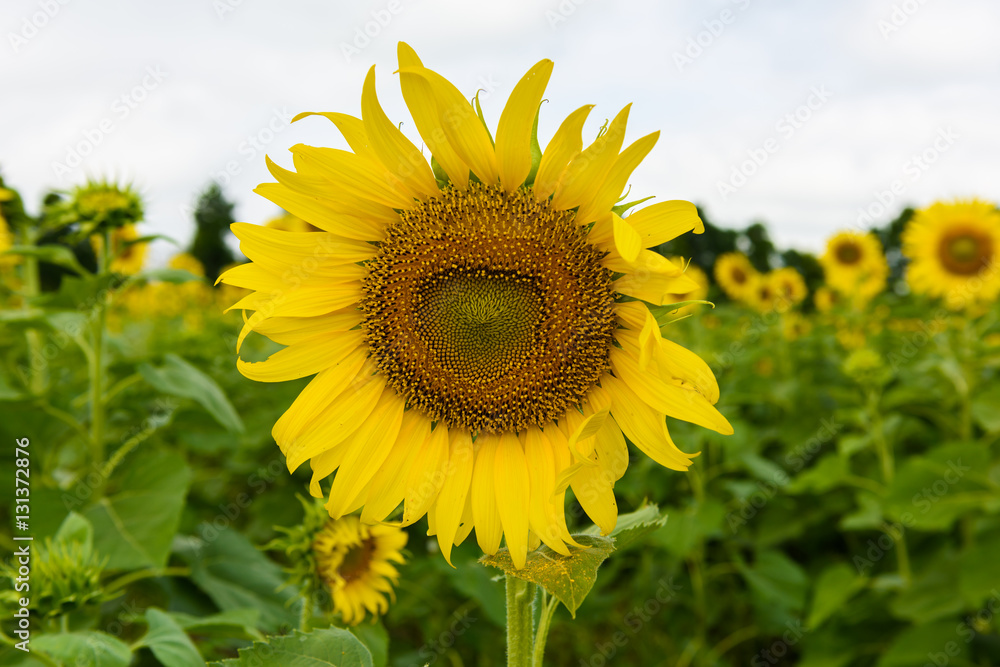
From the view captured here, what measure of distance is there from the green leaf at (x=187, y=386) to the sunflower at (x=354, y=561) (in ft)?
2.95

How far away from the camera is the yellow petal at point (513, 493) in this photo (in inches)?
48.6

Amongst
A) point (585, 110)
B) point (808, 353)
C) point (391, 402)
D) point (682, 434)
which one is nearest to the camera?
point (585, 110)

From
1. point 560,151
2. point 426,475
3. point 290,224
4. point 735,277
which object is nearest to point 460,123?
point 560,151

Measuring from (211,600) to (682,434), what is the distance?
7.57ft

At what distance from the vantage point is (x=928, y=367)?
13.5 ft

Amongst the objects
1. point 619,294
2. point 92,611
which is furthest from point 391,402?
point 92,611

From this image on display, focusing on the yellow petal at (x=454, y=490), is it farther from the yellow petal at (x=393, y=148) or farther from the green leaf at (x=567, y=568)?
the yellow petal at (x=393, y=148)

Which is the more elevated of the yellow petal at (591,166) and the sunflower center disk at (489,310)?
the yellow petal at (591,166)

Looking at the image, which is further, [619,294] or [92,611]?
[92,611]

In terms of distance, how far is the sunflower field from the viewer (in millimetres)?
1233

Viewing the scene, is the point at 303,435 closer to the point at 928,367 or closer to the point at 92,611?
the point at 92,611

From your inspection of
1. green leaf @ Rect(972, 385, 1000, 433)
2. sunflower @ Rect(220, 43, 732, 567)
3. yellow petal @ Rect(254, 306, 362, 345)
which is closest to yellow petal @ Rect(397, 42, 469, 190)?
sunflower @ Rect(220, 43, 732, 567)

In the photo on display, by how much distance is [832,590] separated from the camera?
346 cm

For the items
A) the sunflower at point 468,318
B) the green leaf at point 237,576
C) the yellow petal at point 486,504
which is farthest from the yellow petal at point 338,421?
the green leaf at point 237,576
